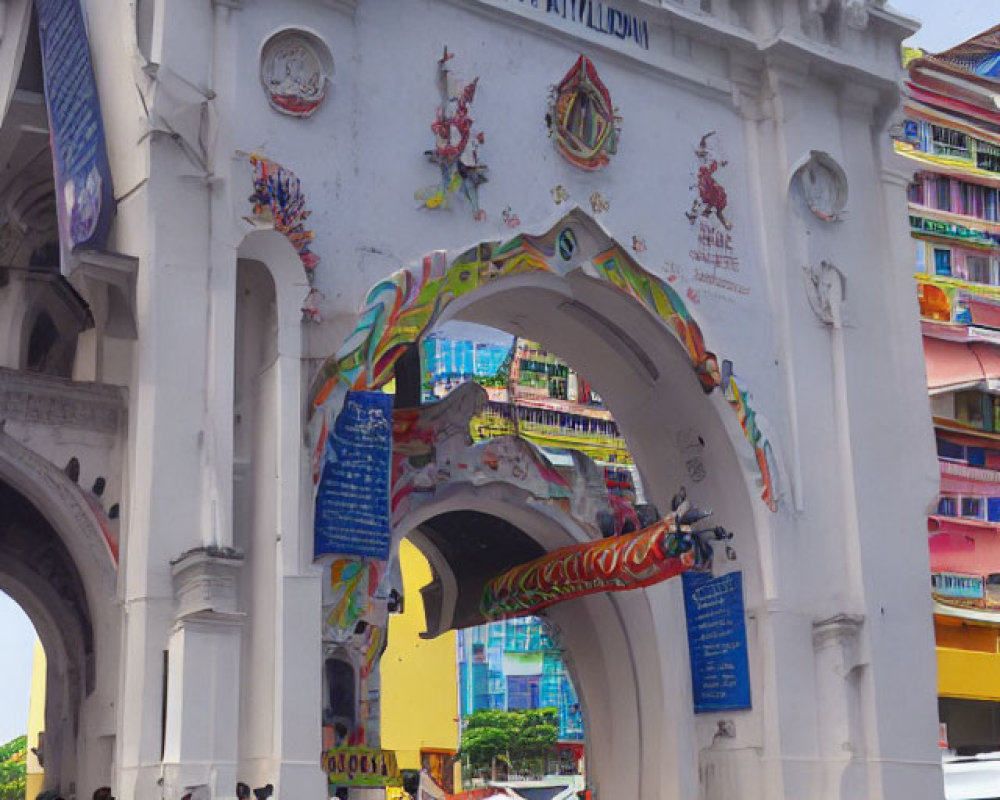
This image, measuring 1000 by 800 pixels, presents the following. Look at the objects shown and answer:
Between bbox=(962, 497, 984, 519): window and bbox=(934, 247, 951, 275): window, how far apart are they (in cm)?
Result: 588

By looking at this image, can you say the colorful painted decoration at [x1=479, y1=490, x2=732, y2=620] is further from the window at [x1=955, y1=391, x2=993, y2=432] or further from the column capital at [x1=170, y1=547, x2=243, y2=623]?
the window at [x1=955, y1=391, x2=993, y2=432]

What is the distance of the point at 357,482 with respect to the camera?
14938 millimetres

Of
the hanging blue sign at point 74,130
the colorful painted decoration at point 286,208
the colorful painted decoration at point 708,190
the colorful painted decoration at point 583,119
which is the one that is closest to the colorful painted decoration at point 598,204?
the colorful painted decoration at point 583,119

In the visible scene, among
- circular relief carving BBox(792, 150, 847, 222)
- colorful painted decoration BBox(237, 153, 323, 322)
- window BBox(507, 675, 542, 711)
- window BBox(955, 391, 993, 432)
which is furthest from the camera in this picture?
window BBox(507, 675, 542, 711)

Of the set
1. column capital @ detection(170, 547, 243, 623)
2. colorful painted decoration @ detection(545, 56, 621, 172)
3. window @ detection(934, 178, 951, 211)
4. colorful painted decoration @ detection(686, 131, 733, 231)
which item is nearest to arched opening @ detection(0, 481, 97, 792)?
column capital @ detection(170, 547, 243, 623)

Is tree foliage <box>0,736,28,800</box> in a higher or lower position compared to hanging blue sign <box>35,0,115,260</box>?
lower

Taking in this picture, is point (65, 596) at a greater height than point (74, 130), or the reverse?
point (74, 130)

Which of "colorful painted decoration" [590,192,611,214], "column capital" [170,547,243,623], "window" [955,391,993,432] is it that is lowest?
"column capital" [170,547,243,623]

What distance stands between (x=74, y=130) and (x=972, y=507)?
21.2 metres

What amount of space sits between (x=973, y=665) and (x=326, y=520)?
1576 centimetres

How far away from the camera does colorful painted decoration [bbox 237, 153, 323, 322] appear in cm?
1481

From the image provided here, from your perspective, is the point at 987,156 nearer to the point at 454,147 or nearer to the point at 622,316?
the point at 622,316

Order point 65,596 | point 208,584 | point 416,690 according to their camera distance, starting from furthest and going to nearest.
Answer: point 416,690
point 65,596
point 208,584

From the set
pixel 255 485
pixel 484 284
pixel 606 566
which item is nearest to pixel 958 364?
pixel 606 566
